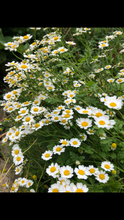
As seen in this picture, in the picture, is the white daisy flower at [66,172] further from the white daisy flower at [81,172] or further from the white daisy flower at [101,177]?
the white daisy flower at [101,177]

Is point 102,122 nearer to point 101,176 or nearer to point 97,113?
point 97,113

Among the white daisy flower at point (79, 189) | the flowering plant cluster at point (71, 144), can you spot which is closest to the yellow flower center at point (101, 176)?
the flowering plant cluster at point (71, 144)

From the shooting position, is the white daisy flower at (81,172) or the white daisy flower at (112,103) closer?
the white daisy flower at (81,172)

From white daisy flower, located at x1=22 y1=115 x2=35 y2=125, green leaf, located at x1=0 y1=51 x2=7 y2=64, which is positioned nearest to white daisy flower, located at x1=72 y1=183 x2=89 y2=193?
white daisy flower, located at x1=22 y1=115 x2=35 y2=125

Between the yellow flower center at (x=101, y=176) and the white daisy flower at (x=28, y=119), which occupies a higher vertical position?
the white daisy flower at (x=28, y=119)

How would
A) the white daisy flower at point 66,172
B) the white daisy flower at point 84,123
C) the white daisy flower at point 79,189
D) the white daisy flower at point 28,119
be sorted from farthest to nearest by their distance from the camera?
the white daisy flower at point 28,119 < the white daisy flower at point 84,123 < the white daisy flower at point 66,172 < the white daisy flower at point 79,189

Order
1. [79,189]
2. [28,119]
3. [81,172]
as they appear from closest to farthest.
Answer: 1. [79,189]
2. [81,172]
3. [28,119]

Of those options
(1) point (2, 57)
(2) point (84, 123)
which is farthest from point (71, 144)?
(1) point (2, 57)

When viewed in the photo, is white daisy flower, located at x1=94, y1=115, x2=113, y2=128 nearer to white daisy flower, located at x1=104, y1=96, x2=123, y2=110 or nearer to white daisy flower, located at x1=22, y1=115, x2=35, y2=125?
white daisy flower, located at x1=104, y1=96, x2=123, y2=110

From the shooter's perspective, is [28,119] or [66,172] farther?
[28,119]

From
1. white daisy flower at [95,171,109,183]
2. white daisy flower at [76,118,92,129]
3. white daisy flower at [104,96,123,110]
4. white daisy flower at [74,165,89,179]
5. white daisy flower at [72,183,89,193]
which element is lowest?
white daisy flower at [95,171,109,183]

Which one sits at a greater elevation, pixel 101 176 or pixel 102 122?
pixel 102 122

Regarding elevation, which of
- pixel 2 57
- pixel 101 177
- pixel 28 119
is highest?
pixel 2 57
